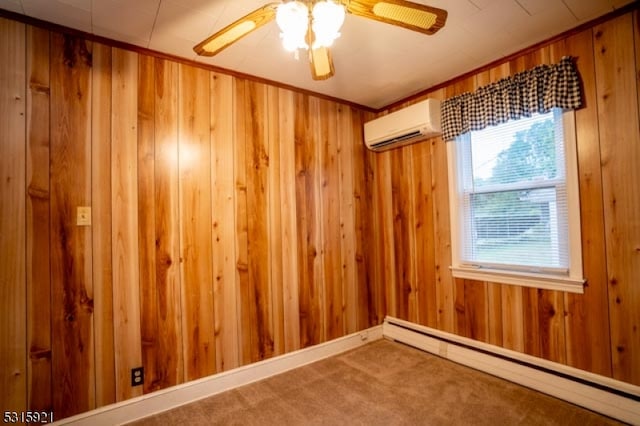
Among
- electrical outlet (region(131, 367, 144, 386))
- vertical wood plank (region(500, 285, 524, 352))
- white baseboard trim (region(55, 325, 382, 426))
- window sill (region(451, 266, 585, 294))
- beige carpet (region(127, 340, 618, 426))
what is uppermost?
window sill (region(451, 266, 585, 294))

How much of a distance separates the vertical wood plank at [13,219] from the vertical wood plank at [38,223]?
0.03 meters

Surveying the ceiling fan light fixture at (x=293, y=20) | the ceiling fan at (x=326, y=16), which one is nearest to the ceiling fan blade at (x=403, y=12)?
the ceiling fan at (x=326, y=16)

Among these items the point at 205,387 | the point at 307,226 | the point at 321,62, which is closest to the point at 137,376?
the point at 205,387

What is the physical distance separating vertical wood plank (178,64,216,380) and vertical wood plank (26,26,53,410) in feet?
2.42

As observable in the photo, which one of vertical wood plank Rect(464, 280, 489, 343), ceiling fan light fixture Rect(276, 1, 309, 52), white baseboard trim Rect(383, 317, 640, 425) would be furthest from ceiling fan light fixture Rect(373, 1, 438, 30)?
white baseboard trim Rect(383, 317, 640, 425)

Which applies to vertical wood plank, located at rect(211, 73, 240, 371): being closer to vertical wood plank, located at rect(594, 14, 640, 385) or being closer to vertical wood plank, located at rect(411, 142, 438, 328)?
vertical wood plank, located at rect(411, 142, 438, 328)

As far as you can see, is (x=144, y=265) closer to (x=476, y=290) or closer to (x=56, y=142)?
(x=56, y=142)

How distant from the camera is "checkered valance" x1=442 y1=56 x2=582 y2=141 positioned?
1.96 m

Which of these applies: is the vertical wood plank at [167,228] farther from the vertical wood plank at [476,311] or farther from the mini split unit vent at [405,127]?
the vertical wood plank at [476,311]

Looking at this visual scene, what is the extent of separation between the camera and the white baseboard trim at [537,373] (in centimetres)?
180

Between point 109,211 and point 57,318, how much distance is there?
2.27 ft

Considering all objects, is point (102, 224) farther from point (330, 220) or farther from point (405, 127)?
point (405, 127)

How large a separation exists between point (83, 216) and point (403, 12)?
2.12m

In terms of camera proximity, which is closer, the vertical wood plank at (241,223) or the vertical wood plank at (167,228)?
the vertical wood plank at (167,228)
